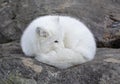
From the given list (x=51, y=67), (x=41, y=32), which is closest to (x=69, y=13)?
(x=51, y=67)

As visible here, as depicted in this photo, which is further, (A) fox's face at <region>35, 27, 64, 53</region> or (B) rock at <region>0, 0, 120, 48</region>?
(B) rock at <region>0, 0, 120, 48</region>

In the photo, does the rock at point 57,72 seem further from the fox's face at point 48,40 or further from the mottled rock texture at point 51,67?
the fox's face at point 48,40

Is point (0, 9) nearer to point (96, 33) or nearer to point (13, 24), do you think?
point (13, 24)

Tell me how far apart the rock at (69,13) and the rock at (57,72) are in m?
2.10

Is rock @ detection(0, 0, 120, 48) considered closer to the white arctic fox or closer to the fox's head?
the white arctic fox

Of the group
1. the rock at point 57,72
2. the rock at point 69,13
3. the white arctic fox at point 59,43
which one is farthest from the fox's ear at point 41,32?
the rock at point 69,13

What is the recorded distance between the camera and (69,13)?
8.20 meters

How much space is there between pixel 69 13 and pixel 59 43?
302 centimetres

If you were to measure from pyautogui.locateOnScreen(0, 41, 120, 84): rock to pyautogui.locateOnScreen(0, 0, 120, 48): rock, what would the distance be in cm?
210

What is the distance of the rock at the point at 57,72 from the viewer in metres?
5.23

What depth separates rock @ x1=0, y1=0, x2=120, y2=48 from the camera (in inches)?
302

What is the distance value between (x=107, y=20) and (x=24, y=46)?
9.40ft

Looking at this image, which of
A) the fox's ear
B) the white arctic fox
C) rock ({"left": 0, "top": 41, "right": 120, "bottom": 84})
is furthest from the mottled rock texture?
the fox's ear

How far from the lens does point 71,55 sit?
5.22m
